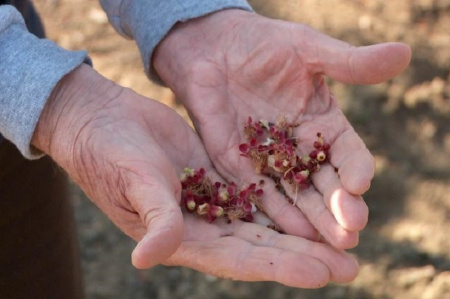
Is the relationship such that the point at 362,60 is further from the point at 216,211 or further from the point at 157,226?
the point at 157,226

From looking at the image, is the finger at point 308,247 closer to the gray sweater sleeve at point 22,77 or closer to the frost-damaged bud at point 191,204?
the frost-damaged bud at point 191,204

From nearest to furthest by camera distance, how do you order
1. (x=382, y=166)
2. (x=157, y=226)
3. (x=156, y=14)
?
(x=157, y=226) → (x=156, y=14) → (x=382, y=166)

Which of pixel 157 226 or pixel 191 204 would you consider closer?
pixel 157 226

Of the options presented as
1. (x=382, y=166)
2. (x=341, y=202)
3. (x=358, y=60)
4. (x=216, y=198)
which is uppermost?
(x=358, y=60)

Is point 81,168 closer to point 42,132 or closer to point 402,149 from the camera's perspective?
point 42,132

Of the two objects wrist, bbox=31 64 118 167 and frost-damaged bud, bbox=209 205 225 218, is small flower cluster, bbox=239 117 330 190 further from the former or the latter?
wrist, bbox=31 64 118 167

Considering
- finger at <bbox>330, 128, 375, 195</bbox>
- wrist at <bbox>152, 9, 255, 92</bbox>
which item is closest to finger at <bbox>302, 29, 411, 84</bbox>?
finger at <bbox>330, 128, 375, 195</bbox>

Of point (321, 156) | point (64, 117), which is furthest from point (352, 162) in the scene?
point (64, 117)
